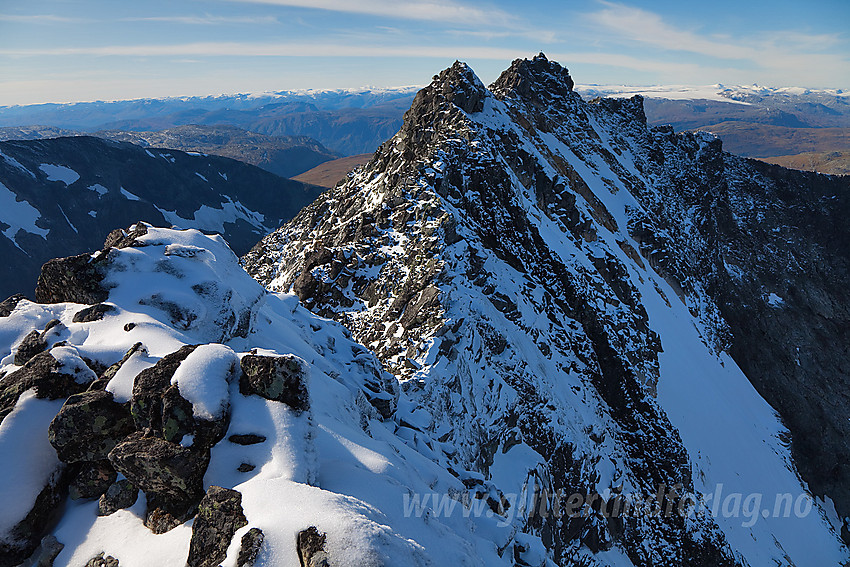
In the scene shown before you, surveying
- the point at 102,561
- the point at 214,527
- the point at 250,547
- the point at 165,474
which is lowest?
the point at 102,561

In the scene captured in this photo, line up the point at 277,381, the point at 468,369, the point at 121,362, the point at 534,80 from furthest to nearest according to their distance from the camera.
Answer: the point at 534,80 → the point at 468,369 → the point at 121,362 → the point at 277,381

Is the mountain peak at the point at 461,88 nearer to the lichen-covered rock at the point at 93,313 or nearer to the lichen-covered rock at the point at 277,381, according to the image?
the lichen-covered rock at the point at 93,313

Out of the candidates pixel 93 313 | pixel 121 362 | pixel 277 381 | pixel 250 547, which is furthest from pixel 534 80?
pixel 250 547

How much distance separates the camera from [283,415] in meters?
9.91

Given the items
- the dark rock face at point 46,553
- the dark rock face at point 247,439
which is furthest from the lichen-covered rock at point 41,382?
the dark rock face at point 247,439

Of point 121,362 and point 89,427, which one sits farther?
point 121,362

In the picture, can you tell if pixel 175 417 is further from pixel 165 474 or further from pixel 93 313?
pixel 93 313

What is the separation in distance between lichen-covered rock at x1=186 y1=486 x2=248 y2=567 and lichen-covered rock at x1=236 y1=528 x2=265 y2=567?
55cm

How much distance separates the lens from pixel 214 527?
7.64 metres

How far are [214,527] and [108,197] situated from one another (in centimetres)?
14238

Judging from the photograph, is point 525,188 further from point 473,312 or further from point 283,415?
point 283,415

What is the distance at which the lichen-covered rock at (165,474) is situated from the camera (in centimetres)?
879

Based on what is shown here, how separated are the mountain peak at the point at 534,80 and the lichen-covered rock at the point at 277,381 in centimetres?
5459

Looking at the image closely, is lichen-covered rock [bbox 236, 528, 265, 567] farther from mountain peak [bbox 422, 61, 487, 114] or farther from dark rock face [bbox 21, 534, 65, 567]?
mountain peak [bbox 422, 61, 487, 114]
